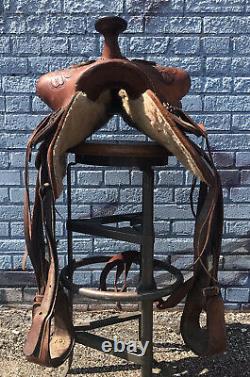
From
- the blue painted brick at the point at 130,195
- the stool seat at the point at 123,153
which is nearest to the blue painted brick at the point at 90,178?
the blue painted brick at the point at 130,195

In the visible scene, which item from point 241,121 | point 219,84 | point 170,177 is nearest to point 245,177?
point 241,121

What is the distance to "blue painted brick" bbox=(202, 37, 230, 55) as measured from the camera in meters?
2.56

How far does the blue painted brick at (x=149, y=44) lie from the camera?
2562mm

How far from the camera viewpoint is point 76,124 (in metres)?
1.64

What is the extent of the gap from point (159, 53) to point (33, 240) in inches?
51.1

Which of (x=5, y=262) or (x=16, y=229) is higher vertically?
(x=16, y=229)

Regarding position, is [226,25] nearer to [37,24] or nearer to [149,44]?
[149,44]

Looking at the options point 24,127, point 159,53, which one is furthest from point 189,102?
point 24,127

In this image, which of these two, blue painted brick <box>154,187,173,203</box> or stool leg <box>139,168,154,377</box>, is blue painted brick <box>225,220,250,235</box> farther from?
stool leg <box>139,168,154,377</box>

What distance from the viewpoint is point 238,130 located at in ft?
8.62

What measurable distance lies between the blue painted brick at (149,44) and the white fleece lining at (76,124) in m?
0.97

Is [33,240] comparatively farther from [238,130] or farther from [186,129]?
[238,130]

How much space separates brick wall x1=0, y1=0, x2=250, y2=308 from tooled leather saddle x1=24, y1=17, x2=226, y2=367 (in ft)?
2.71

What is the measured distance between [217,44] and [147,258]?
1.32 m
